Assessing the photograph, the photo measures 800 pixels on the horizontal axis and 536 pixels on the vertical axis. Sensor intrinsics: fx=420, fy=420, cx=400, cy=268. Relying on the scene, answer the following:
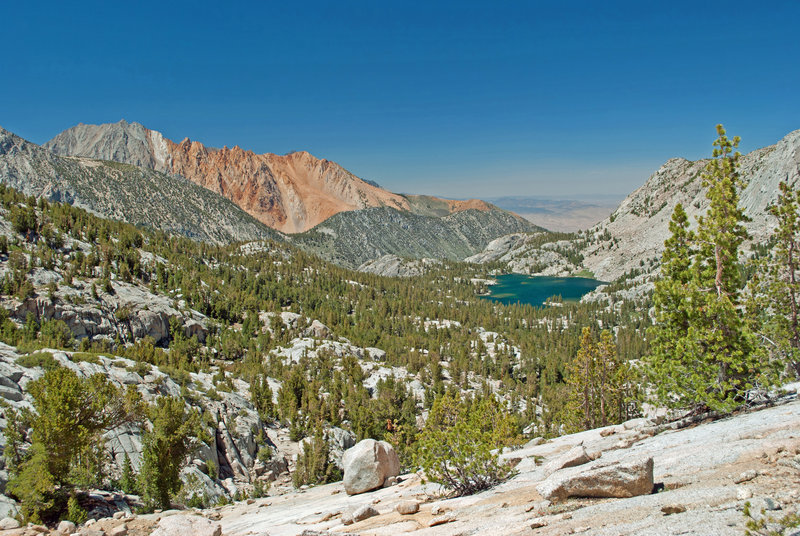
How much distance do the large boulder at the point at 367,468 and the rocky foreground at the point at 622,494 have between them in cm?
204

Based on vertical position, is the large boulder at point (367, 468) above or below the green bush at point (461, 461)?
below

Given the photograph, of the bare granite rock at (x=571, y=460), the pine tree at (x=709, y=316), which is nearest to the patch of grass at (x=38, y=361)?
the bare granite rock at (x=571, y=460)

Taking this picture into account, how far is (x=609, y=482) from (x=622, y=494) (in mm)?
462

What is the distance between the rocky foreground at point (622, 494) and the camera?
9.61m

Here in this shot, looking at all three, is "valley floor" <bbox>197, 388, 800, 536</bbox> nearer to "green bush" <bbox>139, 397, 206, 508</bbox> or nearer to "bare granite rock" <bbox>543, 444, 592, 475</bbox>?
"bare granite rock" <bbox>543, 444, 592, 475</bbox>

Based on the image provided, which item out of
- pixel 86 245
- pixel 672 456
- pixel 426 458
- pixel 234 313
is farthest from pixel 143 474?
pixel 86 245

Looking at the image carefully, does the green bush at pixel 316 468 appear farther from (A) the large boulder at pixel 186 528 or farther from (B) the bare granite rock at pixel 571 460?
(B) the bare granite rock at pixel 571 460

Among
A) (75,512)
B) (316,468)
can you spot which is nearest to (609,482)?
(75,512)

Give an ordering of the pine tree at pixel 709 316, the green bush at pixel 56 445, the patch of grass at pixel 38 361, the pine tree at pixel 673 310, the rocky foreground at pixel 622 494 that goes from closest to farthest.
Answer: the rocky foreground at pixel 622 494 → the pine tree at pixel 709 316 → the pine tree at pixel 673 310 → the green bush at pixel 56 445 → the patch of grass at pixel 38 361

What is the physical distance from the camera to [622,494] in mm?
11812

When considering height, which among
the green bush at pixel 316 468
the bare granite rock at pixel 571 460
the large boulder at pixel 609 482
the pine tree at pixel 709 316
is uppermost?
the pine tree at pixel 709 316

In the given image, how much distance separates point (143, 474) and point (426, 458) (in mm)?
22251

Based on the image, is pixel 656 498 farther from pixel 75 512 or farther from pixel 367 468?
pixel 75 512

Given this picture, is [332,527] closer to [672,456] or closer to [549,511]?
[549,511]
